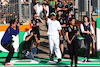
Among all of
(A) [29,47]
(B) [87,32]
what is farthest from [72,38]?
(A) [29,47]

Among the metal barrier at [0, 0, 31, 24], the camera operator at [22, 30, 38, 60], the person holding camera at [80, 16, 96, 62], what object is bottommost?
the camera operator at [22, 30, 38, 60]

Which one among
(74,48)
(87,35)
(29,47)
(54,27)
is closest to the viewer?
(74,48)

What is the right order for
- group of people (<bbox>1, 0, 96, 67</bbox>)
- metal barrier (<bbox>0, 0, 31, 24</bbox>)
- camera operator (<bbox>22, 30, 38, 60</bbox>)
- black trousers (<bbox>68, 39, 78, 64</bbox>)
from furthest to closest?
metal barrier (<bbox>0, 0, 31, 24</bbox>), camera operator (<bbox>22, 30, 38, 60</bbox>), group of people (<bbox>1, 0, 96, 67</bbox>), black trousers (<bbox>68, 39, 78, 64</bbox>)

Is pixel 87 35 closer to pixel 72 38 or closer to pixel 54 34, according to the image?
pixel 54 34

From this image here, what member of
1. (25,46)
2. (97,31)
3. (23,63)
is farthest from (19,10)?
(97,31)

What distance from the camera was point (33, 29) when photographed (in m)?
12.3

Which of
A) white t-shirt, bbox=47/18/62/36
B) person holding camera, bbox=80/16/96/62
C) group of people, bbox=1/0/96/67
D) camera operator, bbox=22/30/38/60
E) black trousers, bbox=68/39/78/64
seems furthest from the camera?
camera operator, bbox=22/30/38/60

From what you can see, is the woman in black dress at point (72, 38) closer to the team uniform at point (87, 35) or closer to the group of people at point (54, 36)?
the group of people at point (54, 36)

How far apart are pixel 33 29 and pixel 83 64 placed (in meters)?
2.61

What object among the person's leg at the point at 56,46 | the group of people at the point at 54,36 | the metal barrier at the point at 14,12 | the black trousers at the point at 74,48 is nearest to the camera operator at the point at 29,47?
the group of people at the point at 54,36

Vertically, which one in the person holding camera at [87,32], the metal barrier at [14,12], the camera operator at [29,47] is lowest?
the camera operator at [29,47]

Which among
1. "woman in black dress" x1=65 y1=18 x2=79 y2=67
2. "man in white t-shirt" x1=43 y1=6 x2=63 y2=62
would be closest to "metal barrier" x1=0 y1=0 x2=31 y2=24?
"man in white t-shirt" x1=43 y1=6 x2=63 y2=62

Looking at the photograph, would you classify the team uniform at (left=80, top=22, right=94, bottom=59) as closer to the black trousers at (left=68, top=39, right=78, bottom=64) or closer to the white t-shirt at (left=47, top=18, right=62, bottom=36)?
the white t-shirt at (left=47, top=18, right=62, bottom=36)

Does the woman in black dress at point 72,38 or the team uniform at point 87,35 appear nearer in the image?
the woman in black dress at point 72,38
